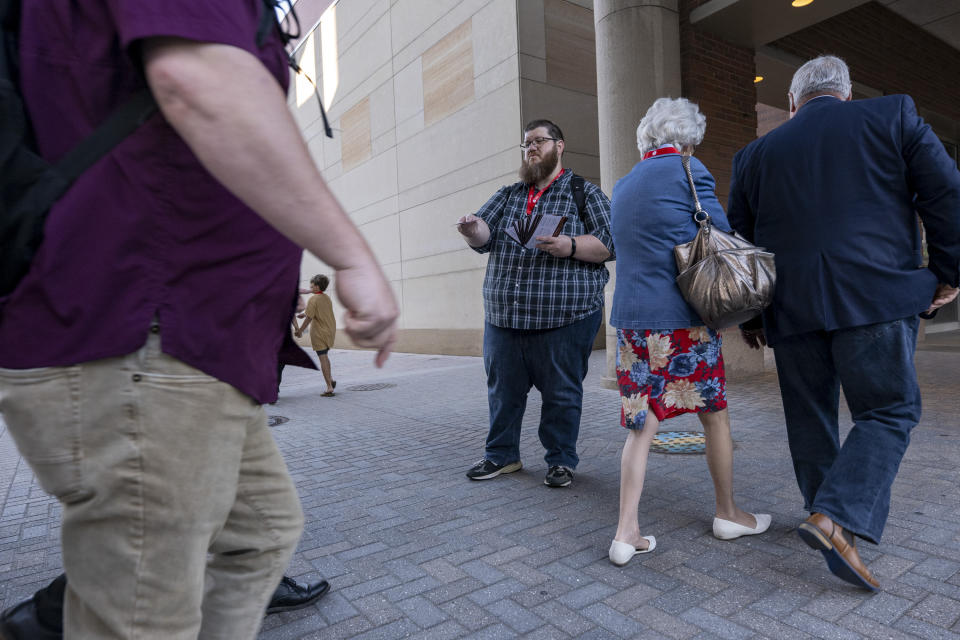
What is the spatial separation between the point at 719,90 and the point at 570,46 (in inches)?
190

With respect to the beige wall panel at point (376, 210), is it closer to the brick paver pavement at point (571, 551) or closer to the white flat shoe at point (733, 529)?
the brick paver pavement at point (571, 551)

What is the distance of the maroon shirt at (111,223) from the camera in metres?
1.05

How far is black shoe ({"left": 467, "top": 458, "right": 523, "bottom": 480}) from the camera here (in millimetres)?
4062

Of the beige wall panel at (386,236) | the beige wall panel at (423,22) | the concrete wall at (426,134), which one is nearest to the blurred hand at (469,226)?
the concrete wall at (426,134)

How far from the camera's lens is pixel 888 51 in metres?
10.8

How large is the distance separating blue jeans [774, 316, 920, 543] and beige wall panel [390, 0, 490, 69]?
35.8 feet

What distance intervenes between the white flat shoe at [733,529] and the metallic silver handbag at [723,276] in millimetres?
893

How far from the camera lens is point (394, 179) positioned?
15258 mm

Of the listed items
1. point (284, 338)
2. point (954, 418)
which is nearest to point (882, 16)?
point (954, 418)

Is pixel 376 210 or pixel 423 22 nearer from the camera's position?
pixel 423 22

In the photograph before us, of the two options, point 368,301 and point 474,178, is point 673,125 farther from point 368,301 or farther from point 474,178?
point 474,178

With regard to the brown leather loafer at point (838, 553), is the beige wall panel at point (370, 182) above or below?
above

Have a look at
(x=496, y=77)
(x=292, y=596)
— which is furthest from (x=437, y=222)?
(x=292, y=596)

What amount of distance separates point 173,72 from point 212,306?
0.37 meters
